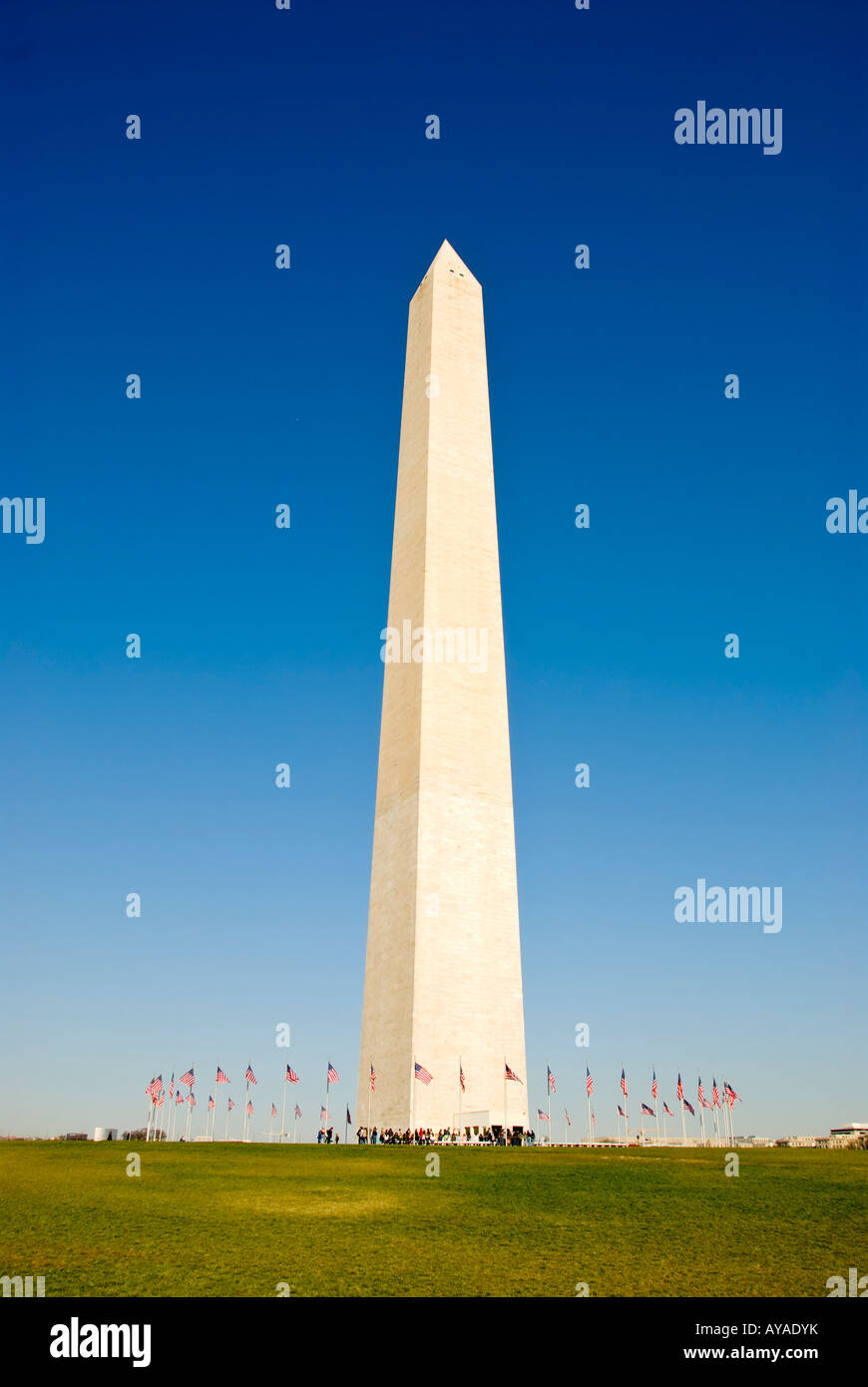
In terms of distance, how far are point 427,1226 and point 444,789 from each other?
26346mm

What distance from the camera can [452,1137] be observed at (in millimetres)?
40469

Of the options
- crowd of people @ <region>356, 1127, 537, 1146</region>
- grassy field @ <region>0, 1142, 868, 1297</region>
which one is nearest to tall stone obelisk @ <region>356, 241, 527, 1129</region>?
crowd of people @ <region>356, 1127, 537, 1146</region>

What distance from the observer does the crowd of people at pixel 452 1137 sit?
131 ft

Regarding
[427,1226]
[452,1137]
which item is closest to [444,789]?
[452,1137]

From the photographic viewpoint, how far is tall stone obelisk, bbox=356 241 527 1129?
43219 millimetres

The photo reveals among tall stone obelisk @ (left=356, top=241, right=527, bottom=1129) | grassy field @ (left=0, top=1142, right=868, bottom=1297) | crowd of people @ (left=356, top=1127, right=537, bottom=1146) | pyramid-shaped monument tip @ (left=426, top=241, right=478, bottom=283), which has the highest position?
pyramid-shaped monument tip @ (left=426, top=241, right=478, bottom=283)

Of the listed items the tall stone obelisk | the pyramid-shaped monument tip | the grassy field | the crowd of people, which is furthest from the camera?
the pyramid-shaped monument tip

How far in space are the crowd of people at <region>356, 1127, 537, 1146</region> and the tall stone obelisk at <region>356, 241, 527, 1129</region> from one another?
29.5 inches

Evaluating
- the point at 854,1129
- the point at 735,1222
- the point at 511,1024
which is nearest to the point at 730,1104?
the point at 511,1024

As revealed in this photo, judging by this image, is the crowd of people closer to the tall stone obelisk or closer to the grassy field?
the tall stone obelisk

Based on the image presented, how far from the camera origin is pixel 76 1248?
1820cm

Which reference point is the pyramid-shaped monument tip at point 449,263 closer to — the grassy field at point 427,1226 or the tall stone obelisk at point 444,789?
the tall stone obelisk at point 444,789

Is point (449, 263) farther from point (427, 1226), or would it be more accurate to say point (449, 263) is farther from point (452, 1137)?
point (427, 1226)
